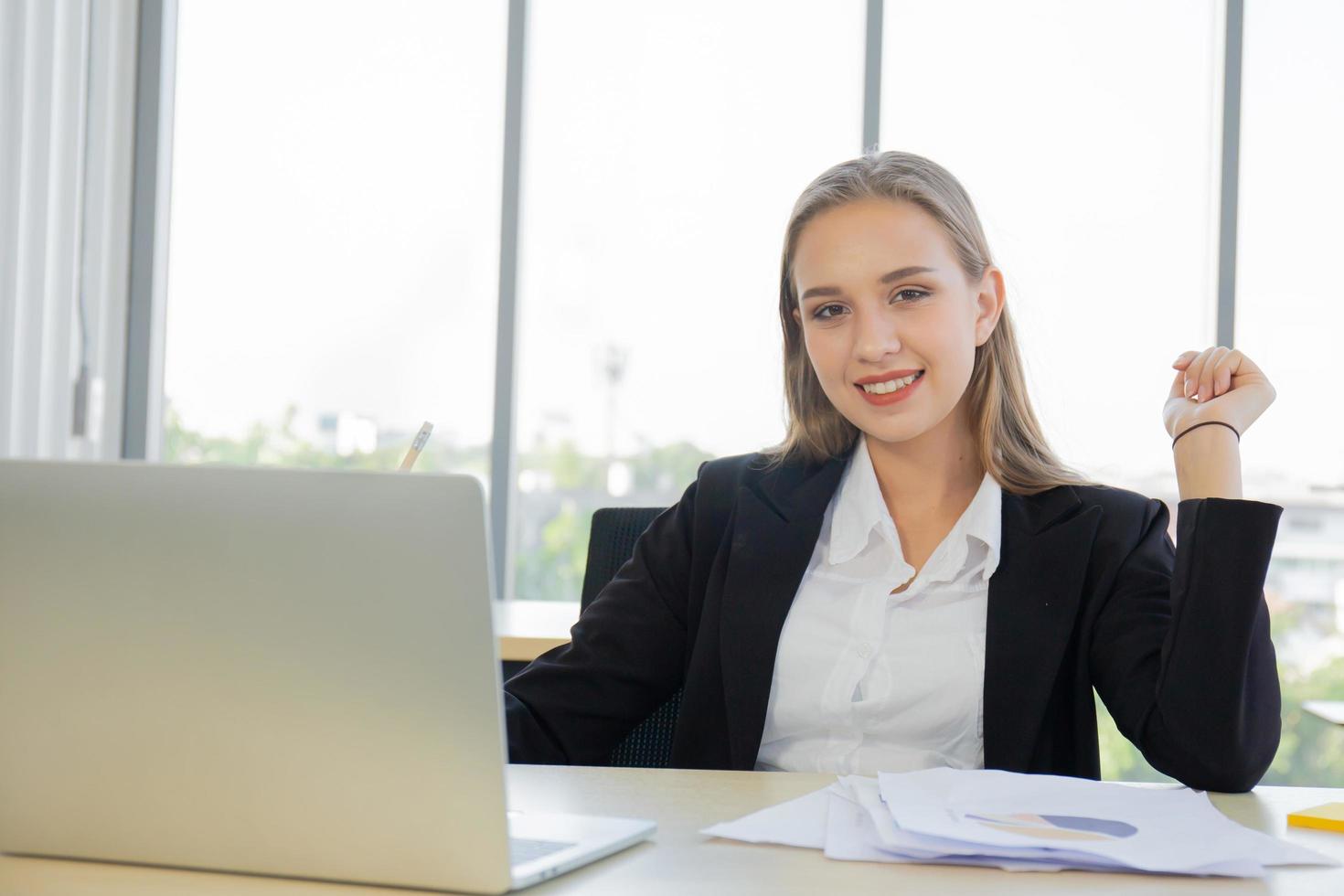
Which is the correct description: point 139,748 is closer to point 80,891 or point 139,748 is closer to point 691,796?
point 80,891

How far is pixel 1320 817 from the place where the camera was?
924 millimetres

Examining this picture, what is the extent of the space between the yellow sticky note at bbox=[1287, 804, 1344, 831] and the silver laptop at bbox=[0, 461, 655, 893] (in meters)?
0.57

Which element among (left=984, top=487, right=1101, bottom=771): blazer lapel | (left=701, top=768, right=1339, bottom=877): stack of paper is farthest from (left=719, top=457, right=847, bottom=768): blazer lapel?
(left=701, top=768, right=1339, bottom=877): stack of paper

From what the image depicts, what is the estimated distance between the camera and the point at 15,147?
2.88 meters

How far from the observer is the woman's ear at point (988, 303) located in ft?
5.23

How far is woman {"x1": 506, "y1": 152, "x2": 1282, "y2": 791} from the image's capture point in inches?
52.8

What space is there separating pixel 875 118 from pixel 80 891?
2964 millimetres

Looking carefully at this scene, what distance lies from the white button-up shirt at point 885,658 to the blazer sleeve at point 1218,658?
8.2 inches

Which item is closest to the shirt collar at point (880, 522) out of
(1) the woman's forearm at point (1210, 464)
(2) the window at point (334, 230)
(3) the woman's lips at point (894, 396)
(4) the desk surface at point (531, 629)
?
(3) the woman's lips at point (894, 396)

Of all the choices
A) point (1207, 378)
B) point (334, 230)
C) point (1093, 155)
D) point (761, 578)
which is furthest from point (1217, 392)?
point (334, 230)

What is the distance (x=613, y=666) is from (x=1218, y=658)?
64 centimetres

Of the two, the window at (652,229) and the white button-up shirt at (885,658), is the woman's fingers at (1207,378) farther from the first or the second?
the window at (652,229)

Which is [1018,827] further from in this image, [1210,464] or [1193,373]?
[1193,373]

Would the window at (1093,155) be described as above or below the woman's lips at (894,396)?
above
